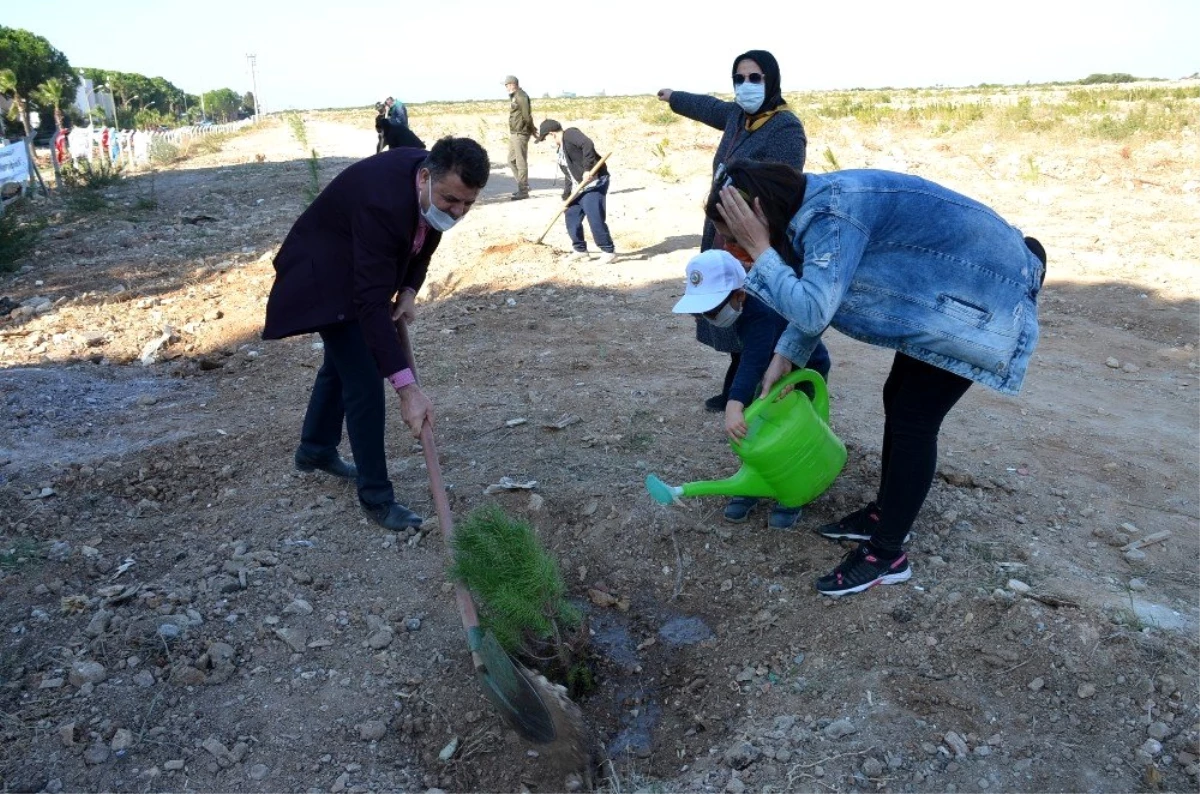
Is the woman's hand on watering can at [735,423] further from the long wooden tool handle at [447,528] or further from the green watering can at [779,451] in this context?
the long wooden tool handle at [447,528]

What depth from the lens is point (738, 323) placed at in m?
3.23

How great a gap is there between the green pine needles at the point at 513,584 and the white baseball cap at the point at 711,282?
82cm

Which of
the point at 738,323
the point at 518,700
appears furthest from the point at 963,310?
the point at 518,700

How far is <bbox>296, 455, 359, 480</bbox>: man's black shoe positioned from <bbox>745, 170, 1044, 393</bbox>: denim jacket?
6.88ft

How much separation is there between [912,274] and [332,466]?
2.42m

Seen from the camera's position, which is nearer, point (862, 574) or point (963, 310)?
point (963, 310)

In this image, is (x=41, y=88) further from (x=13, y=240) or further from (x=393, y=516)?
(x=393, y=516)

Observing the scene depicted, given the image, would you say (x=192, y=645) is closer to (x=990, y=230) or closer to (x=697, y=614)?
(x=697, y=614)

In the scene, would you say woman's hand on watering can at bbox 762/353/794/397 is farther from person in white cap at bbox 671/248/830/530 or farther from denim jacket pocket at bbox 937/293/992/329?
denim jacket pocket at bbox 937/293/992/329

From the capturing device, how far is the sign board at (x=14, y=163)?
1070 centimetres

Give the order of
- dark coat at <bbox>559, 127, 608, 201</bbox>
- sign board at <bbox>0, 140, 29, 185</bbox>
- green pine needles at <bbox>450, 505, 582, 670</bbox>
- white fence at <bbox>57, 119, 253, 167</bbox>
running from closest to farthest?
1. green pine needles at <bbox>450, 505, 582, 670</bbox>
2. dark coat at <bbox>559, 127, 608, 201</bbox>
3. sign board at <bbox>0, 140, 29, 185</bbox>
4. white fence at <bbox>57, 119, 253, 167</bbox>

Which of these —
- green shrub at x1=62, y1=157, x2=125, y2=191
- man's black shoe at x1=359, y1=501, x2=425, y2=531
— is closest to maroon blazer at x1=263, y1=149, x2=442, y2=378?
man's black shoe at x1=359, y1=501, x2=425, y2=531

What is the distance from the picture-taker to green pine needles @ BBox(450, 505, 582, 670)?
2.49 m

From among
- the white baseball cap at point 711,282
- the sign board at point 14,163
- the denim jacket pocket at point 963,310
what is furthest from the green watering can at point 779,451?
the sign board at point 14,163
